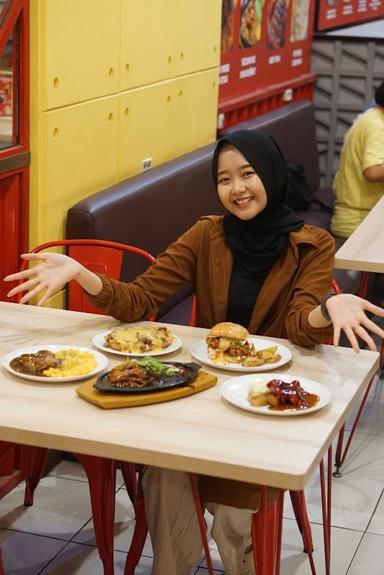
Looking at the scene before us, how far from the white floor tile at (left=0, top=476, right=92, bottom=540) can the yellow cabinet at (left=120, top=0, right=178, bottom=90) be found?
70.4 inches

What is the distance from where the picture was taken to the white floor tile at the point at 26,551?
136 inches

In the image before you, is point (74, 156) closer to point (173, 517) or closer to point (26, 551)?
point (26, 551)

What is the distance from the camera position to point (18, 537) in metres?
3.65

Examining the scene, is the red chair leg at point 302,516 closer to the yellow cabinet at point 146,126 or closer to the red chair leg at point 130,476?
the red chair leg at point 130,476

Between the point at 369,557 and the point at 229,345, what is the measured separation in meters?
1.22

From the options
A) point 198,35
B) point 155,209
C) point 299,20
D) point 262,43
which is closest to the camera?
point 155,209

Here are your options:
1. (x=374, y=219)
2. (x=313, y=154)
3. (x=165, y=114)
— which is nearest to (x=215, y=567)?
(x=374, y=219)

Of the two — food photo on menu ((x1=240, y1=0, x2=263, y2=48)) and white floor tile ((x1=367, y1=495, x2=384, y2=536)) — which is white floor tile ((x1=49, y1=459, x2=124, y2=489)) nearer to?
white floor tile ((x1=367, y1=495, x2=384, y2=536))

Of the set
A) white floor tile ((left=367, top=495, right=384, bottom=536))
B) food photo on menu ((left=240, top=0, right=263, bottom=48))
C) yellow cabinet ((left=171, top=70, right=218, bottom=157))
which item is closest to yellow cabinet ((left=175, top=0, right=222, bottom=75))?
yellow cabinet ((left=171, top=70, right=218, bottom=157))

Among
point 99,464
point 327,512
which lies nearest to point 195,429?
point 99,464

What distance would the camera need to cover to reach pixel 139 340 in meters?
2.84

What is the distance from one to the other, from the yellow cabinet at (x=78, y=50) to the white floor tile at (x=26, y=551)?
5.26ft

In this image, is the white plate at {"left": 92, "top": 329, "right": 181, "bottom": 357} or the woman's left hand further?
the white plate at {"left": 92, "top": 329, "right": 181, "bottom": 357}

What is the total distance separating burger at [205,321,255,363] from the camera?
109 inches
